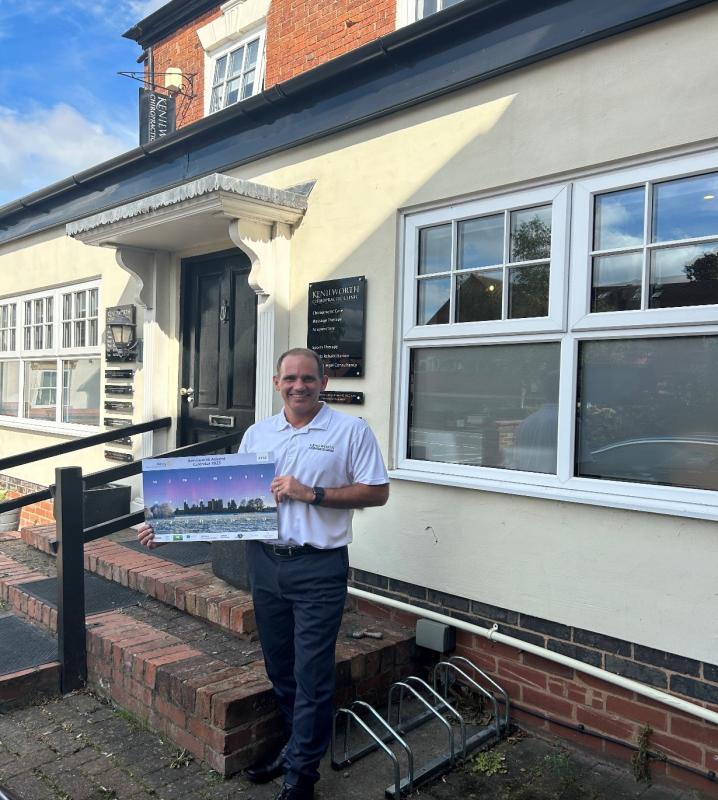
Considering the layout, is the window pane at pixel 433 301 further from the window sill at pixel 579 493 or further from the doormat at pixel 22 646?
the doormat at pixel 22 646

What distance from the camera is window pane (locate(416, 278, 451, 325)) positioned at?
160 inches

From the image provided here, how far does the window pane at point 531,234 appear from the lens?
3613mm

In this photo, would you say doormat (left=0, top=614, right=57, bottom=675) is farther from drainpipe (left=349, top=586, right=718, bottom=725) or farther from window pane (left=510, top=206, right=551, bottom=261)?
window pane (left=510, top=206, right=551, bottom=261)

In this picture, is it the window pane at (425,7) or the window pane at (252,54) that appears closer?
the window pane at (425,7)

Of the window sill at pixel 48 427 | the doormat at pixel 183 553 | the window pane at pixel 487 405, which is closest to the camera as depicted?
the window pane at pixel 487 405

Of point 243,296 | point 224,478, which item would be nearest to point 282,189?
point 243,296

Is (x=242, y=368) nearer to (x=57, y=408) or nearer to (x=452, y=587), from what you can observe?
(x=452, y=587)

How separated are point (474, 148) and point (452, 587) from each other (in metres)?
2.44

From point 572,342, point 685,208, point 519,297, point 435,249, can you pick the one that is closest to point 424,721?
point 572,342

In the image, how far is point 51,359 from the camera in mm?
7871

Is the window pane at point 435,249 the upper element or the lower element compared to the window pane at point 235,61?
lower

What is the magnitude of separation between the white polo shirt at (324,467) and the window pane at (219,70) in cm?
576

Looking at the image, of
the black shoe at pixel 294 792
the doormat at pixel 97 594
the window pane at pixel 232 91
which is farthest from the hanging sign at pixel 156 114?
the black shoe at pixel 294 792

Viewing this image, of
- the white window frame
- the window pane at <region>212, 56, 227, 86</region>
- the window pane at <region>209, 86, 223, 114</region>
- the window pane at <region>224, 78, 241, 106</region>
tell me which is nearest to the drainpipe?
the white window frame
